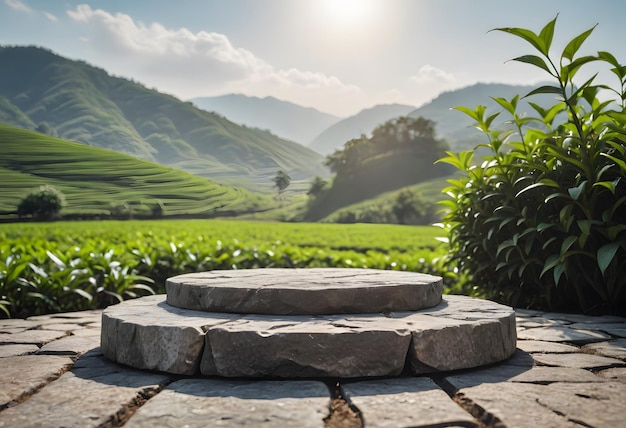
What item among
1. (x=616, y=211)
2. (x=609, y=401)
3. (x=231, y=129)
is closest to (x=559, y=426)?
(x=609, y=401)

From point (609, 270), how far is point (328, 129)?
9150mm

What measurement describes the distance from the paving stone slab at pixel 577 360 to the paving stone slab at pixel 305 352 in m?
0.73

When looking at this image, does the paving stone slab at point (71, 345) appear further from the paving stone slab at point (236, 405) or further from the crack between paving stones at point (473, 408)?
the crack between paving stones at point (473, 408)

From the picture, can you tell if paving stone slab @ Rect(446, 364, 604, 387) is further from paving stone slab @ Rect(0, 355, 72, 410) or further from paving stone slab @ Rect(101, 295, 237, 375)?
paving stone slab @ Rect(0, 355, 72, 410)

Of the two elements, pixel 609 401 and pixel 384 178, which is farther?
pixel 384 178

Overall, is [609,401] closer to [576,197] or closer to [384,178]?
[576,197]

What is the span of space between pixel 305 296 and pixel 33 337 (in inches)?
63.9

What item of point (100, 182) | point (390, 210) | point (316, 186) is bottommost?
point (390, 210)

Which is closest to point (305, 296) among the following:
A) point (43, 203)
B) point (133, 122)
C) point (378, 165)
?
point (43, 203)

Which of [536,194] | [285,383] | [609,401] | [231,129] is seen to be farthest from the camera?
[231,129]

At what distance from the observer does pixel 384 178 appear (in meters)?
12.6

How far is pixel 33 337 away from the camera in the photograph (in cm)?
285

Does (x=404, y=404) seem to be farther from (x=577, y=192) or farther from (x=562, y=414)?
(x=577, y=192)

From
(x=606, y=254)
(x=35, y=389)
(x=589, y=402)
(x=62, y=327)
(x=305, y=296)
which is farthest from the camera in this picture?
(x=62, y=327)
